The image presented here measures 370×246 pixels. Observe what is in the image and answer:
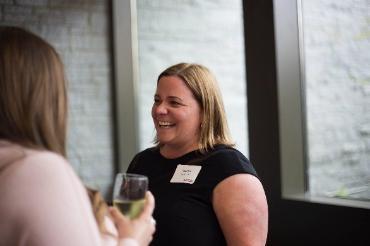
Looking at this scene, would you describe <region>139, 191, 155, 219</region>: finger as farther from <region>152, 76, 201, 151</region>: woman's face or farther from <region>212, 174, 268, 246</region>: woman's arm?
<region>152, 76, 201, 151</region>: woman's face

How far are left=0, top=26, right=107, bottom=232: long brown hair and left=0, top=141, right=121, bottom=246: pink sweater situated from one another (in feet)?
0.20

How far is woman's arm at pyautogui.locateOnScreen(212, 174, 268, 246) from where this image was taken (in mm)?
1592

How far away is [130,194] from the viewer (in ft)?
3.80

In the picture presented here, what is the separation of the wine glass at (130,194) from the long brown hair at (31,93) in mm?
247

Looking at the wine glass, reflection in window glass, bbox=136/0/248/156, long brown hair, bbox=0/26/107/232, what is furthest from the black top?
reflection in window glass, bbox=136/0/248/156

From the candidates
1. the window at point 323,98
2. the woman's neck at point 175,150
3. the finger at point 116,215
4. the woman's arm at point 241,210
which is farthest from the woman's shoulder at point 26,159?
the window at point 323,98

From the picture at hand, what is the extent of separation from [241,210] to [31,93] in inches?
35.5

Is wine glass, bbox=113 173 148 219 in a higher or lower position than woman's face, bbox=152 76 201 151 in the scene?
lower

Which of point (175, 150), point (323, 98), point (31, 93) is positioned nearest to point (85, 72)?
point (323, 98)

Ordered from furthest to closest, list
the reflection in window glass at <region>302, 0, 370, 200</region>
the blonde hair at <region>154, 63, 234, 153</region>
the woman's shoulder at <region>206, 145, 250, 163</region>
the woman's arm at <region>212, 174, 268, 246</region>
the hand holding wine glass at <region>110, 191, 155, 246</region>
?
1. the reflection in window glass at <region>302, 0, 370, 200</region>
2. the blonde hair at <region>154, 63, 234, 153</region>
3. the woman's shoulder at <region>206, 145, 250, 163</region>
4. the woman's arm at <region>212, 174, 268, 246</region>
5. the hand holding wine glass at <region>110, 191, 155, 246</region>

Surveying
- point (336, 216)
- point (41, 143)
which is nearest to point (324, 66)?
point (336, 216)

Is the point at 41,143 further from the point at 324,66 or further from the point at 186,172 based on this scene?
the point at 324,66

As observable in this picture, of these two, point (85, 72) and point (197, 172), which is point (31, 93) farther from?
point (85, 72)

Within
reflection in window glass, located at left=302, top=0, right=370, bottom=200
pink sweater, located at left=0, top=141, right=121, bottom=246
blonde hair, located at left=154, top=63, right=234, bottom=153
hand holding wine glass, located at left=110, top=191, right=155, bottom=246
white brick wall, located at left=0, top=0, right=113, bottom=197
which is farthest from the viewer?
white brick wall, located at left=0, top=0, right=113, bottom=197
